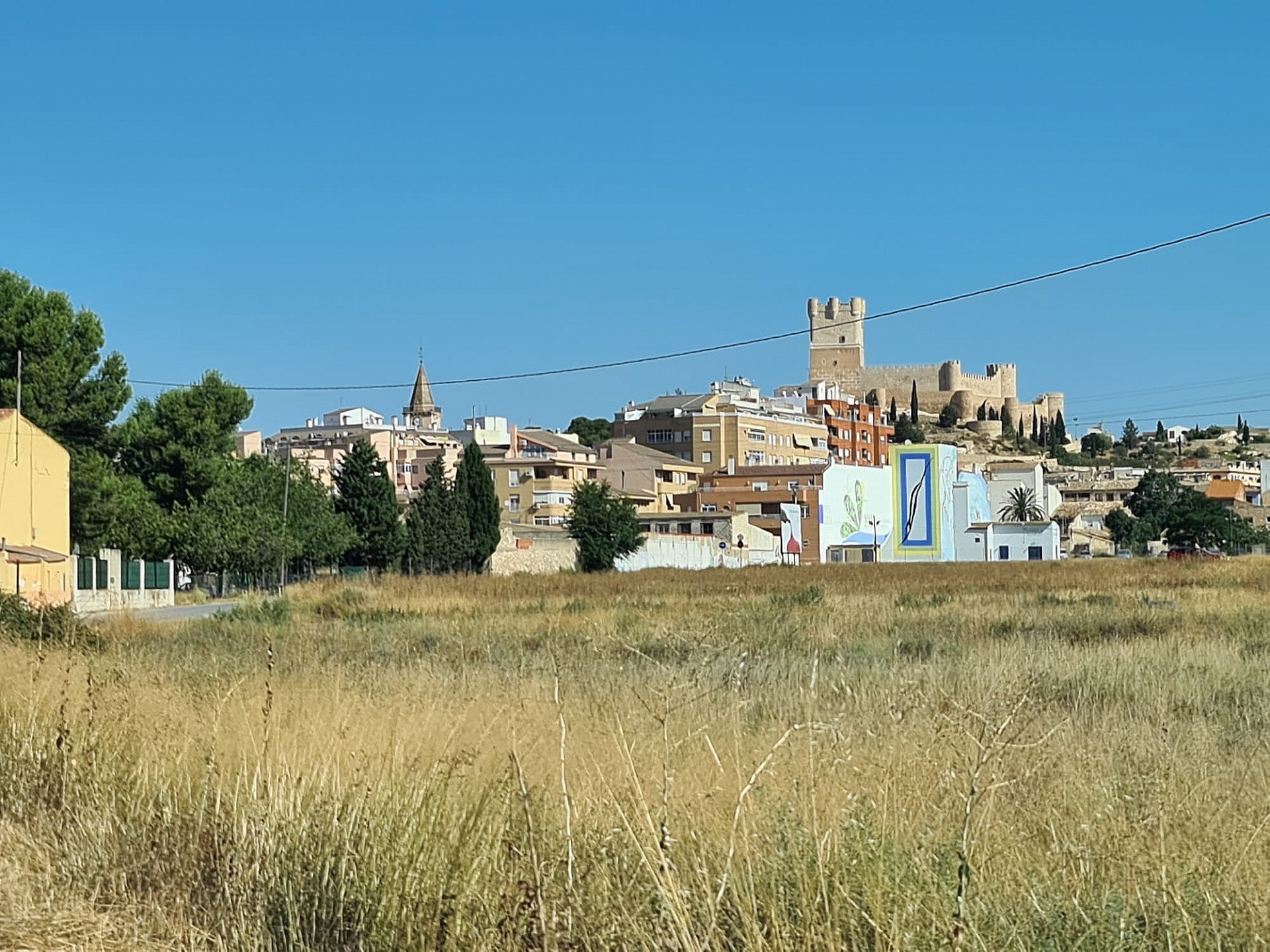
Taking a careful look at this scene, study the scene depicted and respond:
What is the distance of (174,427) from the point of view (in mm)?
53969

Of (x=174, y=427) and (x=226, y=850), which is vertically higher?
(x=174, y=427)

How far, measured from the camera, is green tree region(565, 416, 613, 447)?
6255 inches

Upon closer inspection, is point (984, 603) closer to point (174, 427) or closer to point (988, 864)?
point (988, 864)

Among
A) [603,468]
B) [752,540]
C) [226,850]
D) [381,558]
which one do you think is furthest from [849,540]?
[226,850]

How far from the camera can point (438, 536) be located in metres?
67.6

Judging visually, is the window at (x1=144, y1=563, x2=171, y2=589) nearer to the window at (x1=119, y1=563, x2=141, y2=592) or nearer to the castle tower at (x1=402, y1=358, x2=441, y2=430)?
the window at (x1=119, y1=563, x2=141, y2=592)

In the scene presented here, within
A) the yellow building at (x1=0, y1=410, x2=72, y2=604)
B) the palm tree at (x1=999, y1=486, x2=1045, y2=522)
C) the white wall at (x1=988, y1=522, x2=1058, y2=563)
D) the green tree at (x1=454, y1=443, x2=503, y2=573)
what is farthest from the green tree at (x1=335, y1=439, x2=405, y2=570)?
the palm tree at (x1=999, y1=486, x2=1045, y2=522)

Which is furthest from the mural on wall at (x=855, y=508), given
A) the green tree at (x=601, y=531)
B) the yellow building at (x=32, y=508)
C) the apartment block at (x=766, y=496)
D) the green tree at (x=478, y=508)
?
the yellow building at (x=32, y=508)

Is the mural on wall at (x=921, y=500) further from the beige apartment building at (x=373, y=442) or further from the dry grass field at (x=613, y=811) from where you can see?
the dry grass field at (x=613, y=811)

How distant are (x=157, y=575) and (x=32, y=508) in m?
17.6

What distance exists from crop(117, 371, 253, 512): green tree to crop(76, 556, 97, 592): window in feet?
21.6

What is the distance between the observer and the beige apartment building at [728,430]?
121125 mm

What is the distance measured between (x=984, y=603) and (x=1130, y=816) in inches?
1115

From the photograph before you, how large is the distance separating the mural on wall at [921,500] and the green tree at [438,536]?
33.0 m
